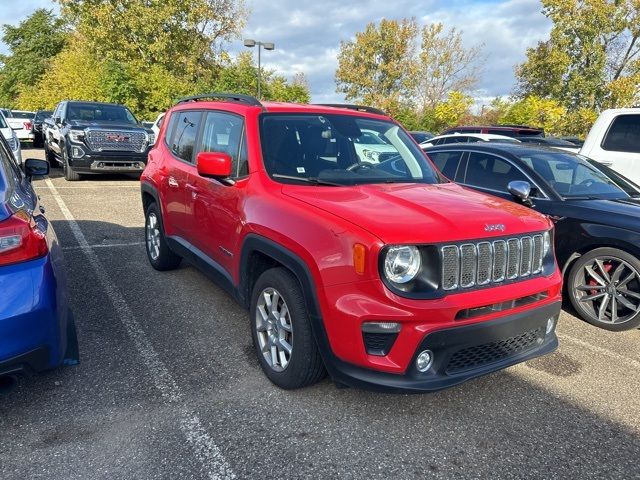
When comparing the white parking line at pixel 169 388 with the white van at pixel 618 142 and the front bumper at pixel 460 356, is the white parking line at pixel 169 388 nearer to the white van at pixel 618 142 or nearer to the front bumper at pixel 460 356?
the front bumper at pixel 460 356

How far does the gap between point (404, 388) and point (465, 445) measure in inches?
20.9

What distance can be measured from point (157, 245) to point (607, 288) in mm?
4449

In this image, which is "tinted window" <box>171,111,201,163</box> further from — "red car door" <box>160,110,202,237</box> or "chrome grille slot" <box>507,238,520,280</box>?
"chrome grille slot" <box>507,238,520,280</box>

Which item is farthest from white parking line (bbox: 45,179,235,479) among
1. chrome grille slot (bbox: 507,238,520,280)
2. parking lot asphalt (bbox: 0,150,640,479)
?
chrome grille slot (bbox: 507,238,520,280)

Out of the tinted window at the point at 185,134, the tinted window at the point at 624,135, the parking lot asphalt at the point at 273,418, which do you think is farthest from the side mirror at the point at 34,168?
the tinted window at the point at 624,135

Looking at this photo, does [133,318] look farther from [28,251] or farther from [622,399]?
[622,399]

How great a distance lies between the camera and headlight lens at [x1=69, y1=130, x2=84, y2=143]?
36.4ft

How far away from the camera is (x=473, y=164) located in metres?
5.52

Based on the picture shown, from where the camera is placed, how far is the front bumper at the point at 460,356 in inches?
98.0

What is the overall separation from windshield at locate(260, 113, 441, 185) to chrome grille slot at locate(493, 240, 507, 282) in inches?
40.8

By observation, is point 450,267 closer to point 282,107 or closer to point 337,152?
point 337,152

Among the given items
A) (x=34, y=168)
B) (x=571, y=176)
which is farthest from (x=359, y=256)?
(x=571, y=176)

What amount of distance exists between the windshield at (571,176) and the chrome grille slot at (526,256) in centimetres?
213

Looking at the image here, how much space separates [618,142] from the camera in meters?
6.74
